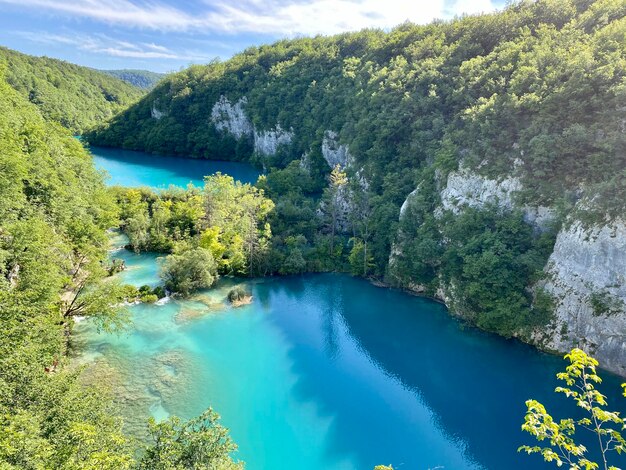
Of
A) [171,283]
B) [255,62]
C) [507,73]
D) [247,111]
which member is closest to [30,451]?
[171,283]

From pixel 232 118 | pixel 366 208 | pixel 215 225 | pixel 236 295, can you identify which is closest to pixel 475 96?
pixel 366 208

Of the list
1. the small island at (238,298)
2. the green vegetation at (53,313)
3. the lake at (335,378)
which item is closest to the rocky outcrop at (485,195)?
the lake at (335,378)

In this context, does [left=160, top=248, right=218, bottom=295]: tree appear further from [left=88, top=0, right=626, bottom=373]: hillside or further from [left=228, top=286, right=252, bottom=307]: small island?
[left=88, top=0, right=626, bottom=373]: hillside

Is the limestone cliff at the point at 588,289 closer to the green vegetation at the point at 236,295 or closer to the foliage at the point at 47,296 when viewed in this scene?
the green vegetation at the point at 236,295

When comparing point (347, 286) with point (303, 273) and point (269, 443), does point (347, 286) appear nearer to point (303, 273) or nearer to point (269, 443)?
→ point (303, 273)

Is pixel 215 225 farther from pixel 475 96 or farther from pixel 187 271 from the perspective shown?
pixel 475 96

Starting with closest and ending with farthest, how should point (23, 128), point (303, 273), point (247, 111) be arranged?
point (23, 128), point (303, 273), point (247, 111)
